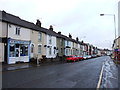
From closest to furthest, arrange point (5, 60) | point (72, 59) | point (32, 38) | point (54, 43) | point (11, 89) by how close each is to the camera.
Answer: point (11, 89) → point (5, 60) → point (32, 38) → point (72, 59) → point (54, 43)

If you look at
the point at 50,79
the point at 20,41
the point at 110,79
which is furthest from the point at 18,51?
the point at 110,79

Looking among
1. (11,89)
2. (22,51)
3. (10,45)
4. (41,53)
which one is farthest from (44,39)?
(11,89)

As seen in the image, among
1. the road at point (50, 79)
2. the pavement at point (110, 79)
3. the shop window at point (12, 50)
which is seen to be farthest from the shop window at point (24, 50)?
the pavement at point (110, 79)

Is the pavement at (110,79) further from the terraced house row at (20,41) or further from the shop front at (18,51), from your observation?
the shop front at (18,51)

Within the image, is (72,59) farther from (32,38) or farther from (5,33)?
(5,33)

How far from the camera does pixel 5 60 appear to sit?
18641 millimetres

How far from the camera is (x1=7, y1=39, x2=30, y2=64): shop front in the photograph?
19.1 m

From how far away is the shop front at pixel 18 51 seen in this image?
19.1m

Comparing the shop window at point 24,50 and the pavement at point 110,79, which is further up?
the shop window at point 24,50

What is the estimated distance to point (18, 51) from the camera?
21.1 metres

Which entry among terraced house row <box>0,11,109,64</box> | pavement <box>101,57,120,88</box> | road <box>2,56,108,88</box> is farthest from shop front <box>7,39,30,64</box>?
pavement <box>101,57,120,88</box>

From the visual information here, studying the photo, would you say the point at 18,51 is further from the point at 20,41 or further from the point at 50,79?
the point at 50,79

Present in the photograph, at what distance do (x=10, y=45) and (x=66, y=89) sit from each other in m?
15.2

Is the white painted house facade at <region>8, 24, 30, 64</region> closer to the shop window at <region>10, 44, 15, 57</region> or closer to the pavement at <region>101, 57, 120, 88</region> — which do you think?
the shop window at <region>10, 44, 15, 57</region>
